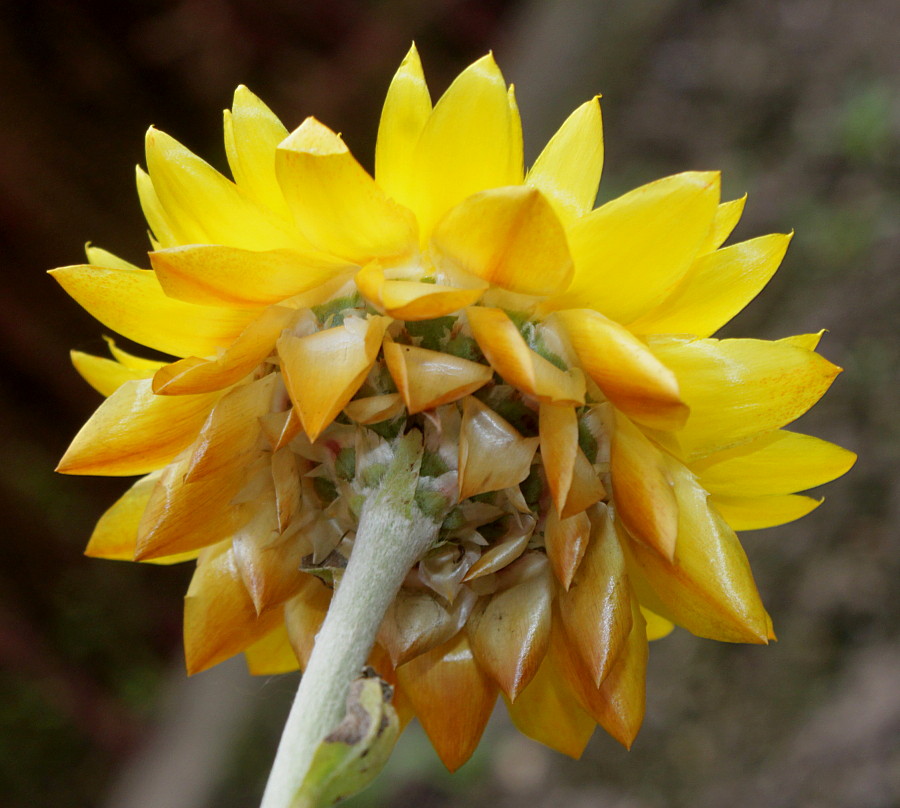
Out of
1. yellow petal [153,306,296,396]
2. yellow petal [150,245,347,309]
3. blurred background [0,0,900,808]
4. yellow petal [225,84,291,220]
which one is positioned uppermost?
yellow petal [225,84,291,220]

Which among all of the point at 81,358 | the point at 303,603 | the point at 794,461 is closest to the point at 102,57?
the point at 81,358

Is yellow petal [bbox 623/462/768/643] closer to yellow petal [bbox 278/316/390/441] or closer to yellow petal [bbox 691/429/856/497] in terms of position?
yellow petal [bbox 691/429/856/497]

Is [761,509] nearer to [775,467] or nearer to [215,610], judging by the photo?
[775,467]

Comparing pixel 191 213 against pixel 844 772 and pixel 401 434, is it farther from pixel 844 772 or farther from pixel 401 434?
pixel 844 772

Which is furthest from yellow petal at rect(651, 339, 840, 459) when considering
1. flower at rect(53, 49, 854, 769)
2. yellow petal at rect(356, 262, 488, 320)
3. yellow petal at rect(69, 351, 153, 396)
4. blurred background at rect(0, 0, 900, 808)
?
blurred background at rect(0, 0, 900, 808)

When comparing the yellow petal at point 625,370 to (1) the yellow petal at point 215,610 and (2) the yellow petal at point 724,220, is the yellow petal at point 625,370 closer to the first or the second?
(2) the yellow petal at point 724,220

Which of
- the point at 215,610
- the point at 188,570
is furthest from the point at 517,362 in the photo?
the point at 188,570

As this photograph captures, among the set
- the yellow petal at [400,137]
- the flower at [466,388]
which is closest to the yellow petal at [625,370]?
the flower at [466,388]
